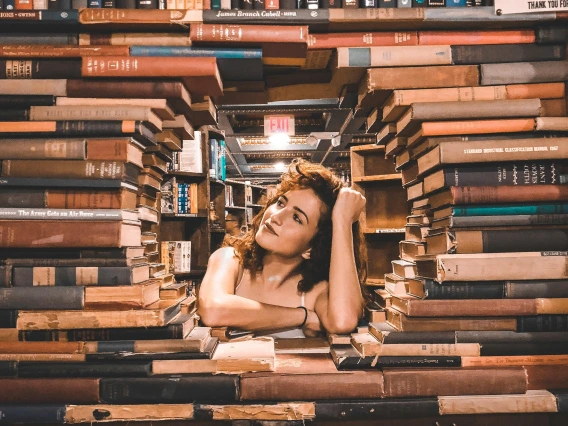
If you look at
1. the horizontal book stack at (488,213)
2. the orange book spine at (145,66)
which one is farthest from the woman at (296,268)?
the orange book spine at (145,66)

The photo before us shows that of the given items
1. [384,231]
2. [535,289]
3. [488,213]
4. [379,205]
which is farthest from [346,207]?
[379,205]

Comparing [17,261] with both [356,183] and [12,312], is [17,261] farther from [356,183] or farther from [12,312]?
[356,183]

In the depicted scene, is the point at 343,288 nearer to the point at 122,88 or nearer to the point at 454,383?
the point at 454,383

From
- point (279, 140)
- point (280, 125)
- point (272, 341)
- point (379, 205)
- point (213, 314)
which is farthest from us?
point (279, 140)

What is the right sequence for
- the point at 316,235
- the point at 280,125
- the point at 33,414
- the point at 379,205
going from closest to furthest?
the point at 33,414 → the point at 316,235 → the point at 379,205 → the point at 280,125

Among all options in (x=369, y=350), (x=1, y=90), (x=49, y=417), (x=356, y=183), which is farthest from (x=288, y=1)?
(x=356, y=183)

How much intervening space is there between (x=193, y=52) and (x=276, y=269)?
3.00 ft

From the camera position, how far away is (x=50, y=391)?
3.15 ft

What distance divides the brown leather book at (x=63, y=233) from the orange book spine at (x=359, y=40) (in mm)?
718

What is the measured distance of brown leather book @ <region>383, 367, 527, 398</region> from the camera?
38.1 inches

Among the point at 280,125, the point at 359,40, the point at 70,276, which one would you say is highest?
the point at 280,125

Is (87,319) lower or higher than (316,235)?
lower

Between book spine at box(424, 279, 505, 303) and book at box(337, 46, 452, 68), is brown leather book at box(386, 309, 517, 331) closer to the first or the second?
book spine at box(424, 279, 505, 303)

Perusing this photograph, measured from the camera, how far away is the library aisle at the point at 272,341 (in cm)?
97
